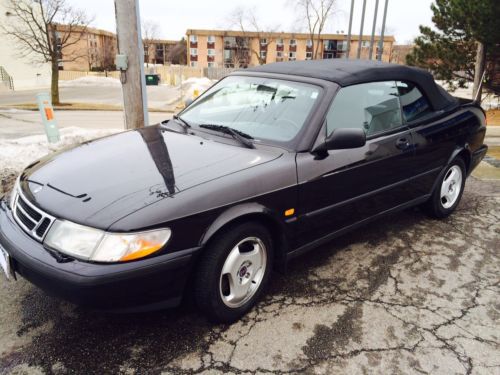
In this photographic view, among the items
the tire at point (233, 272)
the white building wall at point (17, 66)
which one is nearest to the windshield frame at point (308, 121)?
the tire at point (233, 272)

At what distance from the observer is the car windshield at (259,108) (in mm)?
2957

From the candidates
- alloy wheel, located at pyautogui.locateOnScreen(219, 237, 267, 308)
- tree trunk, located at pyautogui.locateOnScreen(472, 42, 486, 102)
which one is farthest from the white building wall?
alloy wheel, located at pyautogui.locateOnScreen(219, 237, 267, 308)

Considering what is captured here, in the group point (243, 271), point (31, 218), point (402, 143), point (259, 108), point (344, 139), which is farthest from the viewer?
point (402, 143)

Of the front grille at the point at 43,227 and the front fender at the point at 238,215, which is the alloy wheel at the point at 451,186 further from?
the front grille at the point at 43,227

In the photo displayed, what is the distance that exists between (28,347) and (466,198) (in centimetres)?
485

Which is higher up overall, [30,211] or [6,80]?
[30,211]

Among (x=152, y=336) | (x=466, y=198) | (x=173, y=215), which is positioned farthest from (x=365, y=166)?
(x=466, y=198)

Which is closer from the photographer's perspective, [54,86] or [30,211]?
[30,211]

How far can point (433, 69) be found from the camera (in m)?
12.8

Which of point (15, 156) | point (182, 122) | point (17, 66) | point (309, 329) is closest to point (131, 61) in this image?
point (15, 156)

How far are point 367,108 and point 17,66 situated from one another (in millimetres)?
36524

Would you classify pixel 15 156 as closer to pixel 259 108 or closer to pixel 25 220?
pixel 25 220

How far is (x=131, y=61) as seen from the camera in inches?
216

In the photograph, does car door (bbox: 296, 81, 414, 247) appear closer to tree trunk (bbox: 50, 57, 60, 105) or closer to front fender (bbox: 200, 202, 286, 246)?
front fender (bbox: 200, 202, 286, 246)
